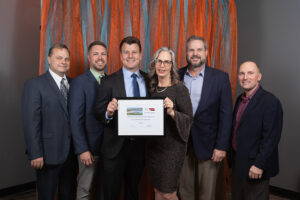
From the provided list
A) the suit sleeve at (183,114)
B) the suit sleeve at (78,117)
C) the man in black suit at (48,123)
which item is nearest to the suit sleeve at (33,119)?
the man in black suit at (48,123)

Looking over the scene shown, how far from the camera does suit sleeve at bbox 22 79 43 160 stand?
2.01m

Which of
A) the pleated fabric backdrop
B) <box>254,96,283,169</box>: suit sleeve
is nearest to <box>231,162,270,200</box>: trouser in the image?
<box>254,96,283,169</box>: suit sleeve

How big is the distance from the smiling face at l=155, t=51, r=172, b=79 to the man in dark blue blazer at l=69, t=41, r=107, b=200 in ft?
1.86

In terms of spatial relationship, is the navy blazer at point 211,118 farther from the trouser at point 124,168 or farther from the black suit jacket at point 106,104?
the black suit jacket at point 106,104

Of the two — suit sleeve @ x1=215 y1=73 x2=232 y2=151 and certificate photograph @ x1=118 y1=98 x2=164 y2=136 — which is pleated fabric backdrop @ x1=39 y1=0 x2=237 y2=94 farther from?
certificate photograph @ x1=118 y1=98 x2=164 y2=136

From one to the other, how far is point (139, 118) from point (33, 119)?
0.85m

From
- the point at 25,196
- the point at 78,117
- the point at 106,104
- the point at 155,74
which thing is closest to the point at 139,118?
the point at 106,104

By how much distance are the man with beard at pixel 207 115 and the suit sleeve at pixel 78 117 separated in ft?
3.00

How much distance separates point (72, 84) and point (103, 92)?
0.35 m

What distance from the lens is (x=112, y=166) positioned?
2.02 m

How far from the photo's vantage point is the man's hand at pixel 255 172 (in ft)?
6.39

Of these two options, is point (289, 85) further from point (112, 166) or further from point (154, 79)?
point (112, 166)

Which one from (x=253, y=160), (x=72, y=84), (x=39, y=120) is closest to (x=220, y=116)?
(x=253, y=160)

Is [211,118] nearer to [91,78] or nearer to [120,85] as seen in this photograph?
[120,85]
